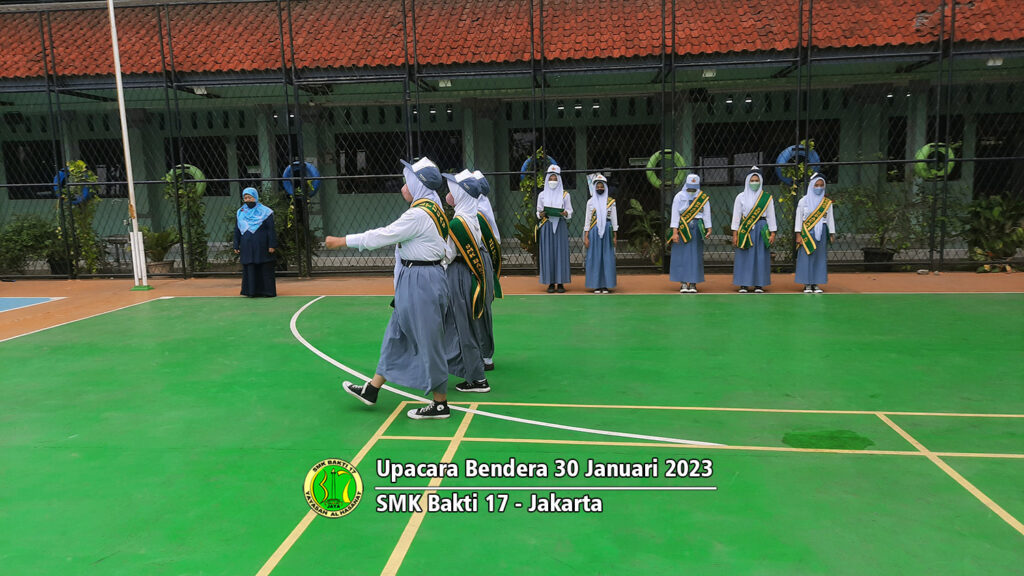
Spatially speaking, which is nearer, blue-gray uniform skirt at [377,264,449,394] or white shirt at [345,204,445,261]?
white shirt at [345,204,445,261]

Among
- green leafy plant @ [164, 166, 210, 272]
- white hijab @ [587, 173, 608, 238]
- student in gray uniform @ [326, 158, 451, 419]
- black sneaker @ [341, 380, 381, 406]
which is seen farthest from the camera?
green leafy plant @ [164, 166, 210, 272]

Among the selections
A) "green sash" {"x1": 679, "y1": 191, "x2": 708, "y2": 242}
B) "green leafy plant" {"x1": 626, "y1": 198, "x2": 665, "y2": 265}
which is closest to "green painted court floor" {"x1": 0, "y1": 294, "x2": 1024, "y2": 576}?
"green sash" {"x1": 679, "y1": 191, "x2": 708, "y2": 242}

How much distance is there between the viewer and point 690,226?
9602mm

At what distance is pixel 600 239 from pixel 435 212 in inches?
221

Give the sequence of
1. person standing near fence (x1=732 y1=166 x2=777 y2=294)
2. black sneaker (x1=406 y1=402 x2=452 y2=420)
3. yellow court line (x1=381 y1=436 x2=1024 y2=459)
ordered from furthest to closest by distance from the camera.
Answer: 1. person standing near fence (x1=732 y1=166 x2=777 y2=294)
2. black sneaker (x1=406 y1=402 x2=452 y2=420)
3. yellow court line (x1=381 y1=436 x2=1024 y2=459)

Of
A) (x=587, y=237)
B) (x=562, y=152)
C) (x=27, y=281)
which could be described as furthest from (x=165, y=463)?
(x=562, y=152)

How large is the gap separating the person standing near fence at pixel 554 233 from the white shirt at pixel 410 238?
5562 millimetres

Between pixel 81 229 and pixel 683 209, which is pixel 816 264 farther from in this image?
pixel 81 229

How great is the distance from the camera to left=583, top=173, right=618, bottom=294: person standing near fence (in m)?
9.77

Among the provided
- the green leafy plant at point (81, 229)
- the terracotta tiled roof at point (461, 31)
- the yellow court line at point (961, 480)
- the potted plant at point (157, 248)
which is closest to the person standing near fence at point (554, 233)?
the terracotta tiled roof at point (461, 31)

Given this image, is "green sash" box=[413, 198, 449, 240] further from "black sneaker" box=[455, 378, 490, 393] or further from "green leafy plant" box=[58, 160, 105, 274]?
"green leafy plant" box=[58, 160, 105, 274]

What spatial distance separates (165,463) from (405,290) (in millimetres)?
1704

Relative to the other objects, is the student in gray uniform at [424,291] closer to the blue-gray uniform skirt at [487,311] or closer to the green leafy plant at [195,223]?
the blue-gray uniform skirt at [487,311]

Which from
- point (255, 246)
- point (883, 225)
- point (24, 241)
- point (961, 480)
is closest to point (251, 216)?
point (255, 246)
